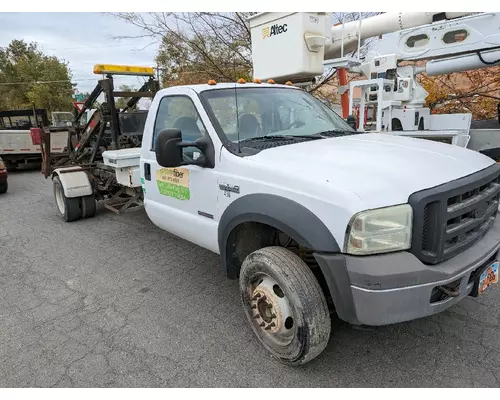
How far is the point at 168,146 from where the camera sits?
281cm

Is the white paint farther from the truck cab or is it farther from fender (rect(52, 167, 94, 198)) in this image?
fender (rect(52, 167, 94, 198))

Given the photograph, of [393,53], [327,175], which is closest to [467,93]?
[393,53]

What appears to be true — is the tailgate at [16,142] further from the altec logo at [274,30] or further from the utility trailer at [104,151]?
the altec logo at [274,30]

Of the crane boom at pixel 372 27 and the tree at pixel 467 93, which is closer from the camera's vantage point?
the crane boom at pixel 372 27

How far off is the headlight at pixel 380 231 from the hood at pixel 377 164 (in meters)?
0.06

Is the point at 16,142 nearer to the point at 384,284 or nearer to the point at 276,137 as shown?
the point at 276,137

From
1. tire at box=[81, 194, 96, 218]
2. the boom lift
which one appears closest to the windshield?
the boom lift

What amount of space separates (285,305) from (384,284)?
72 cm

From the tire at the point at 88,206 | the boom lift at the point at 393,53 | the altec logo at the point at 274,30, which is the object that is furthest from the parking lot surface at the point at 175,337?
the altec logo at the point at 274,30

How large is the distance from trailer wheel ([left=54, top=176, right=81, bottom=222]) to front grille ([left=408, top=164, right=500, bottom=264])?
17.8 ft

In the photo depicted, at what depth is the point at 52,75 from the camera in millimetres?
32531

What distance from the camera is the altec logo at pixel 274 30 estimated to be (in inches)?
224

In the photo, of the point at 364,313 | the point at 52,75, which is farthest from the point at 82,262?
the point at 52,75

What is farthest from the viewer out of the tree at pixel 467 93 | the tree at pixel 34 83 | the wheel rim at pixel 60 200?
the tree at pixel 34 83
